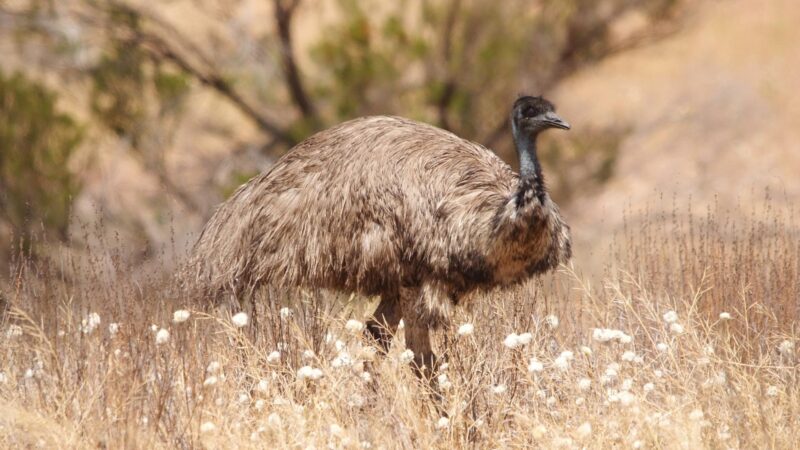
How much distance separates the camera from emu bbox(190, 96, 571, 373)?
5.74m

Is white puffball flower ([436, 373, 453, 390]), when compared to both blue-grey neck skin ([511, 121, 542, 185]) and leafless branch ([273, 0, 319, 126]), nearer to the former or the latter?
blue-grey neck skin ([511, 121, 542, 185])

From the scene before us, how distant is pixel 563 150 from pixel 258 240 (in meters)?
7.71

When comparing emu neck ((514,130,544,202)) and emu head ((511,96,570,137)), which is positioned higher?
emu head ((511,96,570,137))

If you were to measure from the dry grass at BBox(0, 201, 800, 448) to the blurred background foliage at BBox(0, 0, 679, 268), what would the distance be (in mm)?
6228

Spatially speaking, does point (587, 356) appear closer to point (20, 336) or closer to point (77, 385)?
point (77, 385)

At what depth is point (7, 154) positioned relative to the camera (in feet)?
39.9

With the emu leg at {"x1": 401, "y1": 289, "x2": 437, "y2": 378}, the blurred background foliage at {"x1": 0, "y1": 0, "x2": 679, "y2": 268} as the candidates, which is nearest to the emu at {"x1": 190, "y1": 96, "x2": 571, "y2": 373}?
the emu leg at {"x1": 401, "y1": 289, "x2": 437, "y2": 378}

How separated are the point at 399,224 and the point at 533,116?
733mm

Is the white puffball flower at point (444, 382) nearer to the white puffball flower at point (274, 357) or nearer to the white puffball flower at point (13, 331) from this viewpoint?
the white puffball flower at point (274, 357)

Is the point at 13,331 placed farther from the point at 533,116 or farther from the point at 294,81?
the point at 294,81

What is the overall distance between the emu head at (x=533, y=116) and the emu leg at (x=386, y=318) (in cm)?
93

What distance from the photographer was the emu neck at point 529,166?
18.4ft

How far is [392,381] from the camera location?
200 inches

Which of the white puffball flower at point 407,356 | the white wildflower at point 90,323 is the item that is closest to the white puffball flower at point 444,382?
the white puffball flower at point 407,356
